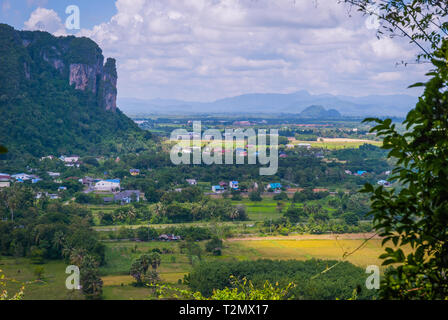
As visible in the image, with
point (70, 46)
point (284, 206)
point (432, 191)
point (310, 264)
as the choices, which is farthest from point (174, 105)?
point (432, 191)

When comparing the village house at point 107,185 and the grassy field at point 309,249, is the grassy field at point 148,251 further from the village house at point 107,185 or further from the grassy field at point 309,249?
the village house at point 107,185

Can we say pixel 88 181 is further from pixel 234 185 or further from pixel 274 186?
pixel 274 186

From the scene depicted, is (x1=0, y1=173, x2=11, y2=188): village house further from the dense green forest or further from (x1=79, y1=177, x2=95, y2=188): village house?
Result: the dense green forest

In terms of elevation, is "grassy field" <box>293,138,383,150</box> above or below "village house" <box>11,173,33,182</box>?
above

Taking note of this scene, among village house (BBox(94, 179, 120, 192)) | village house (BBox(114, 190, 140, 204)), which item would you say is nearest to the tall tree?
village house (BBox(114, 190, 140, 204))

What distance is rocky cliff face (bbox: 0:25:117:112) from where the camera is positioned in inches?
1683

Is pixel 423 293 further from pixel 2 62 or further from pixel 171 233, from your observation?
pixel 2 62

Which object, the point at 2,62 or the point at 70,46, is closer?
the point at 2,62

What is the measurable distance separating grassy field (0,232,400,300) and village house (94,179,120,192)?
10.1 meters

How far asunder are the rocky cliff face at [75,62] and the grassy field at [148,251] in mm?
30926

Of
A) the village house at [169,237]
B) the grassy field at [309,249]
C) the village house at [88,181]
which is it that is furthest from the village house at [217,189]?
the grassy field at [309,249]

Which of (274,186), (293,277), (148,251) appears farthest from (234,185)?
(293,277)

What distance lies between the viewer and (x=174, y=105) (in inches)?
6235
